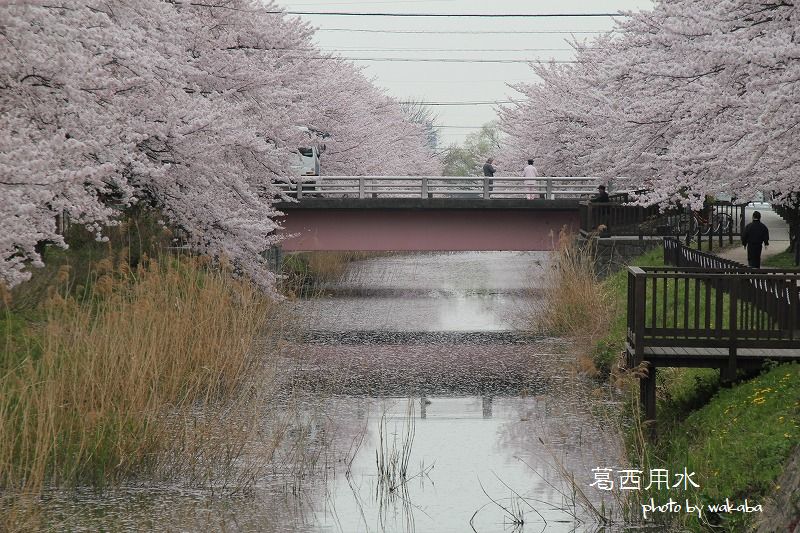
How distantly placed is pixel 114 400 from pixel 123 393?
0.33ft

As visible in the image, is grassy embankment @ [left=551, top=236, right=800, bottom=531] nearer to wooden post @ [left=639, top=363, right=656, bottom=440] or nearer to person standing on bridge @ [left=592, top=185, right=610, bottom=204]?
wooden post @ [left=639, top=363, right=656, bottom=440]

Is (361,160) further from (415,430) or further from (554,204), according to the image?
(415,430)

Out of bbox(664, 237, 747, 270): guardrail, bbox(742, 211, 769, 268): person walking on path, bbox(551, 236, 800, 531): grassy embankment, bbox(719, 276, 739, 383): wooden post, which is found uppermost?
bbox(742, 211, 769, 268): person walking on path

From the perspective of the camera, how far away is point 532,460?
1146 centimetres

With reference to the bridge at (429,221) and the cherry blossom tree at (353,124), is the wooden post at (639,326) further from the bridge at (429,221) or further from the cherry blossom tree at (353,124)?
the cherry blossom tree at (353,124)

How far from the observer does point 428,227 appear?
34.9 m

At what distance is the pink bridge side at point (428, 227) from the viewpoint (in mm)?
34656

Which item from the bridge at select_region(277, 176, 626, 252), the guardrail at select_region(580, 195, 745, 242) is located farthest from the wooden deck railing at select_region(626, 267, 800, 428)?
the bridge at select_region(277, 176, 626, 252)

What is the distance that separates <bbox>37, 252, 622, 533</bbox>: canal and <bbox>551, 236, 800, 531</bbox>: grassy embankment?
0.52m

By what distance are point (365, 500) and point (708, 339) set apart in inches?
146

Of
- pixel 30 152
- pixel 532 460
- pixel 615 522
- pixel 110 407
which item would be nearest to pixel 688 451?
pixel 615 522

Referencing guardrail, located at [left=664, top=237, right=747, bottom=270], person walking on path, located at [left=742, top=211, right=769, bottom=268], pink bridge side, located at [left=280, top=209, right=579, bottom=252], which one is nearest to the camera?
guardrail, located at [left=664, top=237, right=747, bottom=270]

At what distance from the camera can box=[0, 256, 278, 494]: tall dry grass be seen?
375 inches

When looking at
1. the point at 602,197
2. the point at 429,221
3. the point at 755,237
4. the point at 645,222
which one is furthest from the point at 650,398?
A: the point at 429,221
